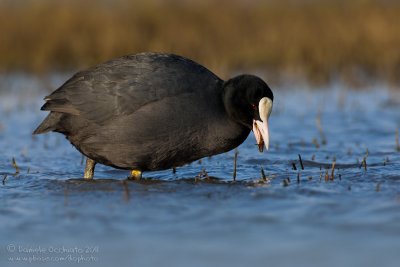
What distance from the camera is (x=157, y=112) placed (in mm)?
5805

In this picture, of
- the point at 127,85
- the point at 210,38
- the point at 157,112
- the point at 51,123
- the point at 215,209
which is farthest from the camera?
the point at 210,38

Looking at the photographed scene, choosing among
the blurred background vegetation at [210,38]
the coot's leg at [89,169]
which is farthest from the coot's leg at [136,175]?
the blurred background vegetation at [210,38]

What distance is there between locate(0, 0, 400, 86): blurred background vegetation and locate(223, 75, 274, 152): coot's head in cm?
579

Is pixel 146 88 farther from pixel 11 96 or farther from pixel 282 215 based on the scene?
pixel 11 96

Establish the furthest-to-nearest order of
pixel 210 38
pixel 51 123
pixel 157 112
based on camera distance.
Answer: pixel 210 38 < pixel 51 123 < pixel 157 112

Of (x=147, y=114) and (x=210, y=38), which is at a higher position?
(x=210, y=38)

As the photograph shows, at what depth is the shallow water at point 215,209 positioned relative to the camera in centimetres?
432

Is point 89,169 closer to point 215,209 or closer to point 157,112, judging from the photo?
point 157,112

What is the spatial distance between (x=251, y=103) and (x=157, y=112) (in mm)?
677

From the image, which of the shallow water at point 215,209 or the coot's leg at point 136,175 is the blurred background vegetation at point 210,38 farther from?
the coot's leg at point 136,175

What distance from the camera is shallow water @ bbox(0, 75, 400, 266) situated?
432 cm

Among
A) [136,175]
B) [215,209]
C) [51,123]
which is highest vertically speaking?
[51,123]

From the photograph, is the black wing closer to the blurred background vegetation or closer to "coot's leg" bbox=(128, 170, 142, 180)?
"coot's leg" bbox=(128, 170, 142, 180)

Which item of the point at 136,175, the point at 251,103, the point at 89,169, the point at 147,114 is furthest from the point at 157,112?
the point at 89,169
